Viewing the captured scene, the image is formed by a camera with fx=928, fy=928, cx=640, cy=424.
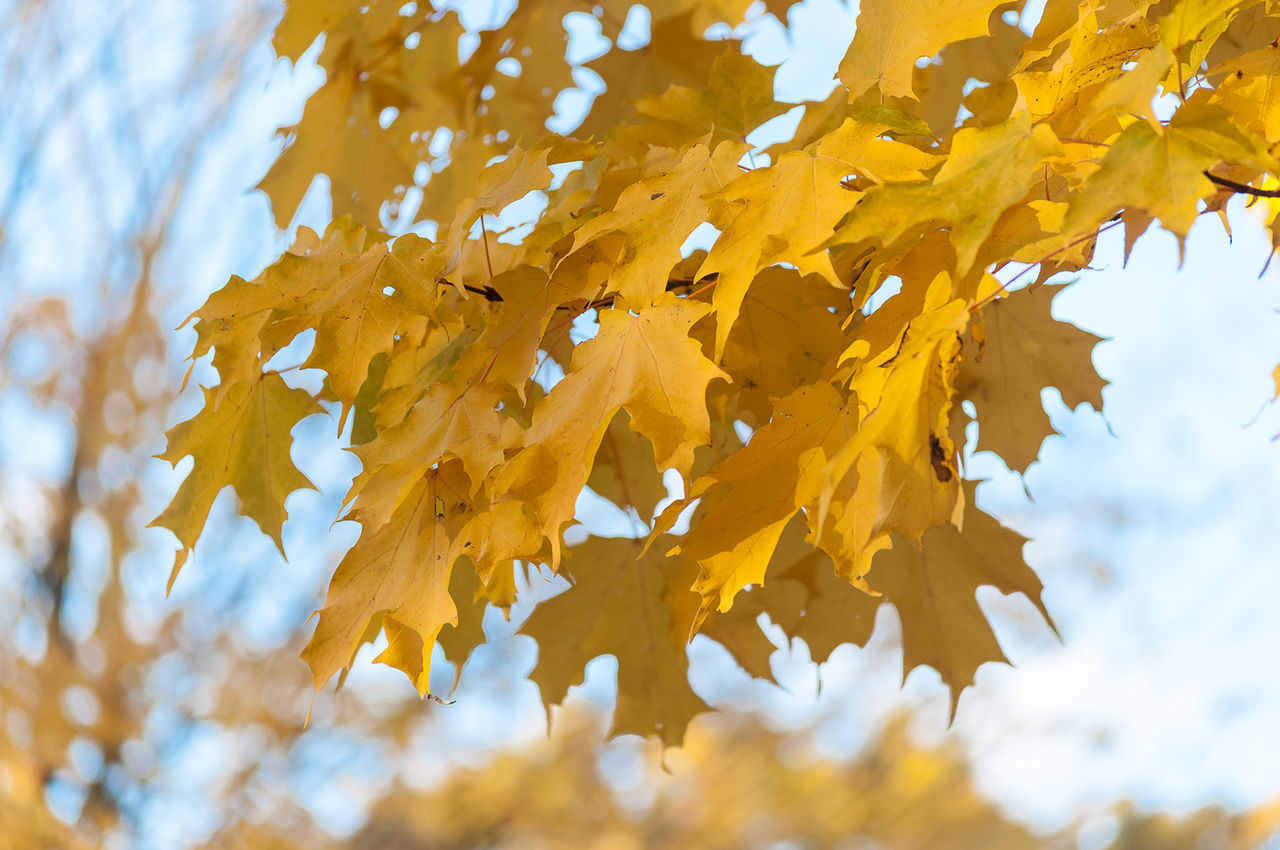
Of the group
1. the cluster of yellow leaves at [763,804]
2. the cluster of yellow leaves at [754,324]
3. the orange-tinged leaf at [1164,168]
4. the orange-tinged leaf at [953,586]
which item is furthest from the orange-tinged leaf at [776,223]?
the cluster of yellow leaves at [763,804]

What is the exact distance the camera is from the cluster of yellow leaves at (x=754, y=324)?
440mm

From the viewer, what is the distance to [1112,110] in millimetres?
384

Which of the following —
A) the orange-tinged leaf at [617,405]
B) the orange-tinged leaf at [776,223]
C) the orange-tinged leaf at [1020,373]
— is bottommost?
the orange-tinged leaf at [617,405]

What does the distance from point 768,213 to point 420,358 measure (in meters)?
0.29

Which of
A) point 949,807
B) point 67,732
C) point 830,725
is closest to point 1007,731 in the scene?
point 949,807

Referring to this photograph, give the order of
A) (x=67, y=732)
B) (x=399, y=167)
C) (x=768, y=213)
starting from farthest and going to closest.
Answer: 1. (x=67, y=732)
2. (x=399, y=167)
3. (x=768, y=213)

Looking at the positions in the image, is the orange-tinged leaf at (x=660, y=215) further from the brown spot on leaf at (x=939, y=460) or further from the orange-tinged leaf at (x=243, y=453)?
the orange-tinged leaf at (x=243, y=453)

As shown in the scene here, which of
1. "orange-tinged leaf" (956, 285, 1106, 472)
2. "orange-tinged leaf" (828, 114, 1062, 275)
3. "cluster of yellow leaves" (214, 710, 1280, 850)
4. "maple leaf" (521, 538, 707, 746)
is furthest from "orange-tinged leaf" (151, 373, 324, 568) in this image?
"cluster of yellow leaves" (214, 710, 1280, 850)

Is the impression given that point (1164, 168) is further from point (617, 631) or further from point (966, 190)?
point (617, 631)

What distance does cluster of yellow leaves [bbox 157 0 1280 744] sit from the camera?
44 cm

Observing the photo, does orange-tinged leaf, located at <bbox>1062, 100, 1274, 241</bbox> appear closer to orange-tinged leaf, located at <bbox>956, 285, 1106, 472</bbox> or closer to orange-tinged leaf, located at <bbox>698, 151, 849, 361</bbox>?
orange-tinged leaf, located at <bbox>698, 151, 849, 361</bbox>

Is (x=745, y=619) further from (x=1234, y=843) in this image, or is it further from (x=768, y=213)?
(x=1234, y=843)

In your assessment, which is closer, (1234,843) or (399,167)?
(399,167)

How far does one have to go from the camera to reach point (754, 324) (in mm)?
726
